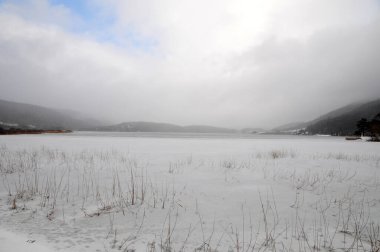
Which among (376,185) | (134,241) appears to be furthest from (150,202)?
(376,185)

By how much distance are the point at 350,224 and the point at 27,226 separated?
222 inches

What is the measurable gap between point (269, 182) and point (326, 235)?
295cm

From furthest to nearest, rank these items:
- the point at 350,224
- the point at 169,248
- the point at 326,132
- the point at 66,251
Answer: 1. the point at 326,132
2. the point at 350,224
3. the point at 169,248
4. the point at 66,251

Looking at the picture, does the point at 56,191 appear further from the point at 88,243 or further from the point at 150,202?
the point at 88,243

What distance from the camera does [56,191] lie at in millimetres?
4828

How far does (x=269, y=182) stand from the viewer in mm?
6023

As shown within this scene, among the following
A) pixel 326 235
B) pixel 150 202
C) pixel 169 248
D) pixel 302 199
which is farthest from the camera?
pixel 302 199

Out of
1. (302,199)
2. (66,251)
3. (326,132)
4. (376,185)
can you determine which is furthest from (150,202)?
(326,132)

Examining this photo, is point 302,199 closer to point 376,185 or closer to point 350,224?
point 350,224

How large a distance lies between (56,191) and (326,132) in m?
198

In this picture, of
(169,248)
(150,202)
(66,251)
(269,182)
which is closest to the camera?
(66,251)

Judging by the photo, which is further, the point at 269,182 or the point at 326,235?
the point at 269,182

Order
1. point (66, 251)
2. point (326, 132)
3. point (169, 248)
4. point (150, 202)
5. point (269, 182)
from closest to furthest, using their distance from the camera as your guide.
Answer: point (66, 251)
point (169, 248)
point (150, 202)
point (269, 182)
point (326, 132)

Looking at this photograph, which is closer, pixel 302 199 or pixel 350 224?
pixel 350 224
